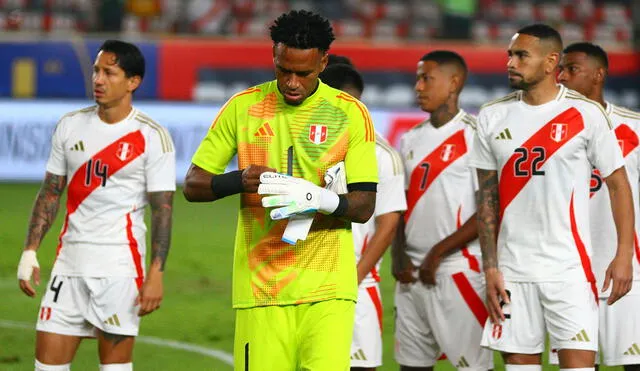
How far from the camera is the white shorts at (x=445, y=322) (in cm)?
742

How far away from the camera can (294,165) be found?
5137 millimetres

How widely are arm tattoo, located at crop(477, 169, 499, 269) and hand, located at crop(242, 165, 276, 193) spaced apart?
186 centimetres

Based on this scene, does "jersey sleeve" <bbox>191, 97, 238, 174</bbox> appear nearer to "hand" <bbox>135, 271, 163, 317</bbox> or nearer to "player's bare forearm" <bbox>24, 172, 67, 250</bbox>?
"hand" <bbox>135, 271, 163, 317</bbox>

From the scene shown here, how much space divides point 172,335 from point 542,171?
17.5 feet

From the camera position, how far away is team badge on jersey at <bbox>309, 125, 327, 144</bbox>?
5137mm

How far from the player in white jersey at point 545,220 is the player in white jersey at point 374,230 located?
0.69 m

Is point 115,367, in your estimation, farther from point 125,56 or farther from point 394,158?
point 394,158

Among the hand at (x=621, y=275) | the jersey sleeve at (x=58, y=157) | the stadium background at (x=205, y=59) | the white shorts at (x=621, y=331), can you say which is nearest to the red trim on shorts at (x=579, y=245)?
the hand at (x=621, y=275)

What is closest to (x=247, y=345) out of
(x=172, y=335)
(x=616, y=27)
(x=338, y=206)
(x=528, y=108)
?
(x=338, y=206)

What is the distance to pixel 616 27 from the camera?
27.2 meters

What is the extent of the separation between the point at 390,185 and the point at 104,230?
165 cm

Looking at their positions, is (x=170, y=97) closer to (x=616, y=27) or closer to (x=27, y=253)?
(x=616, y=27)

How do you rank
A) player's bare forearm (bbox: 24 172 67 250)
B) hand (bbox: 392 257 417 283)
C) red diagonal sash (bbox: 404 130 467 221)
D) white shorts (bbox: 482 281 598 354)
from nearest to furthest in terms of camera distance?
white shorts (bbox: 482 281 598 354) < player's bare forearm (bbox: 24 172 67 250) < hand (bbox: 392 257 417 283) < red diagonal sash (bbox: 404 130 467 221)

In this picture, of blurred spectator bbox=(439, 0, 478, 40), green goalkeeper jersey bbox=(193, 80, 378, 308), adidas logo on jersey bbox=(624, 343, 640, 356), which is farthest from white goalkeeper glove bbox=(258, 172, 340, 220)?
blurred spectator bbox=(439, 0, 478, 40)
